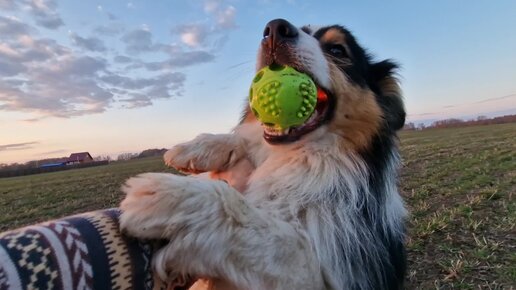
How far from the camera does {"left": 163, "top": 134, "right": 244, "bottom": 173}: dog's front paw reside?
2602 millimetres

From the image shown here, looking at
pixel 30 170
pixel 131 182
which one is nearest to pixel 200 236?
pixel 131 182

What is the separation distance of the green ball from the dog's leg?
2.26 feet

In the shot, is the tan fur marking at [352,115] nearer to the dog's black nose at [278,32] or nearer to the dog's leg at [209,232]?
the dog's black nose at [278,32]

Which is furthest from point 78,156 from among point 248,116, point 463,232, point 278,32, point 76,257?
point 76,257

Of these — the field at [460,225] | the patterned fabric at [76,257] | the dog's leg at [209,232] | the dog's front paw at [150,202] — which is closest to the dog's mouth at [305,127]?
the dog's leg at [209,232]

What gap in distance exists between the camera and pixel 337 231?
2201mm

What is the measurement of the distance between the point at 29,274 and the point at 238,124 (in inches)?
85.7

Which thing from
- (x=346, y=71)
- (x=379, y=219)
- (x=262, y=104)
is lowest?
(x=379, y=219)

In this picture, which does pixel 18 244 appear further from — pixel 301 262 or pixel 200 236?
pixel 301 262

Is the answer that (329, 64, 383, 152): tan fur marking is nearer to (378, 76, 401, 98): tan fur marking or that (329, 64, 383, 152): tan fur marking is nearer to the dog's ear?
the dog's ear

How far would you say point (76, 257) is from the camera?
1270mm

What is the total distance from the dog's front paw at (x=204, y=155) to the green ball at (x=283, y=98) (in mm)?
376

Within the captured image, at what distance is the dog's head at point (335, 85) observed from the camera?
2.56 metres

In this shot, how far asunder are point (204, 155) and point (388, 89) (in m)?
1.45
